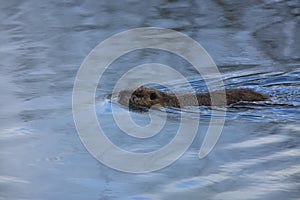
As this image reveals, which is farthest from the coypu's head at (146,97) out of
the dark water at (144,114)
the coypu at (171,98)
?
the dark water at (144,114)

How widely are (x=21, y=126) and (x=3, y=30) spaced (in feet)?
11.0

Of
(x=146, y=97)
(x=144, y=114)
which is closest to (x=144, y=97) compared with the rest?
(x=146, y=97)

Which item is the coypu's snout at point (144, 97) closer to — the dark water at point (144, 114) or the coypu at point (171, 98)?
the coypu at point (171, 98)

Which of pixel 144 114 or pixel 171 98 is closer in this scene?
pixel 144 114

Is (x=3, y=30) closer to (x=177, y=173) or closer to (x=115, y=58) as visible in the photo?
(x=115, y=58)

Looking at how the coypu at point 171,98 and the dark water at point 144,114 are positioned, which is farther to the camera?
the coypu at point 171,98

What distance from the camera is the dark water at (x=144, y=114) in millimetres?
4539

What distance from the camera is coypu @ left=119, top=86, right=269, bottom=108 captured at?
19.8ft

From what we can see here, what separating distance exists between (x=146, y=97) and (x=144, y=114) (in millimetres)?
171

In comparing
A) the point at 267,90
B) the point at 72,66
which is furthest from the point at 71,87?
the point at 267,90

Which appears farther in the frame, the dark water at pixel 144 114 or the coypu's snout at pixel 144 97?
the coypu's snout at pixel 144 97

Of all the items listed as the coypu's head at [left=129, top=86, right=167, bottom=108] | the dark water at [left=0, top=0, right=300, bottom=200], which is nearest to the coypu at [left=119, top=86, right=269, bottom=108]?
the coypu's head at [left=129, top=86, right=167, bottom=108]

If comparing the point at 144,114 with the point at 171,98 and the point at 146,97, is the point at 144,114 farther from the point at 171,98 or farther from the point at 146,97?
the point at 171,98

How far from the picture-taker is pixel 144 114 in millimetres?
5926
